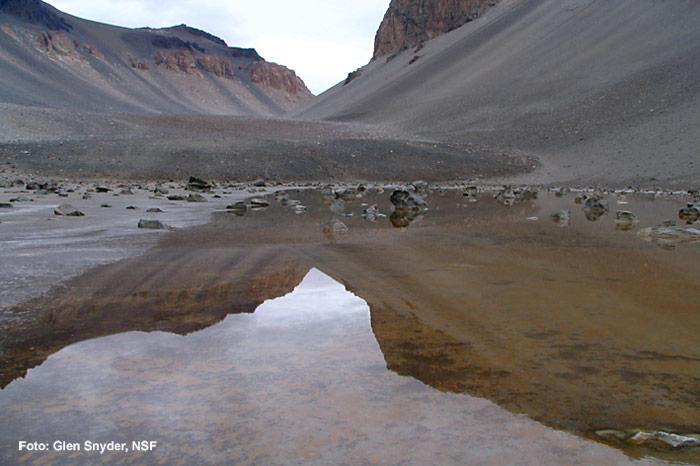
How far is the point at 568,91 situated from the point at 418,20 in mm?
49174

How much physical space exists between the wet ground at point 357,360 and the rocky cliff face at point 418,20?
73.3m

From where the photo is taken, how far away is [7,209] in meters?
8.55

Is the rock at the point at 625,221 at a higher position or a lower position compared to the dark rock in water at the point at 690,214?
lower

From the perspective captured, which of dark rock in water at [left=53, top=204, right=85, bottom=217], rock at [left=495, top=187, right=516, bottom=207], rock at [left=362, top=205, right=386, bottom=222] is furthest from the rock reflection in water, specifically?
rock at [left=495, top=187, right=516, bottom=207]

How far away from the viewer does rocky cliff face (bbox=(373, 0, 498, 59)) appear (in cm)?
7388

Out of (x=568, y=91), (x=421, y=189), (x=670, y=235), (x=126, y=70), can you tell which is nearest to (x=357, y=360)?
(x=670, y=235)

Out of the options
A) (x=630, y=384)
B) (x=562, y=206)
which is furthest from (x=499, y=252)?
(x=562, y=206)

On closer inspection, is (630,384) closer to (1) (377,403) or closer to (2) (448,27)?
(1) (377,403)

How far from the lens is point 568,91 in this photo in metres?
34.6

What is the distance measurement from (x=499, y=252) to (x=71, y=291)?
12.1ft

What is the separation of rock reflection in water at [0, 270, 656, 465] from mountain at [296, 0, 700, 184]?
62.0 ft

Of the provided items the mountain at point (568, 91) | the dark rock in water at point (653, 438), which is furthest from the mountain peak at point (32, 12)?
the dark rock in water at point (653, 438)

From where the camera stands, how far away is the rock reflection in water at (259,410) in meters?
1.72

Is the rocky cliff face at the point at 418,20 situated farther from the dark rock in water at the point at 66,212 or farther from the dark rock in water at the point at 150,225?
the dark rock in water at the point at 150,225
